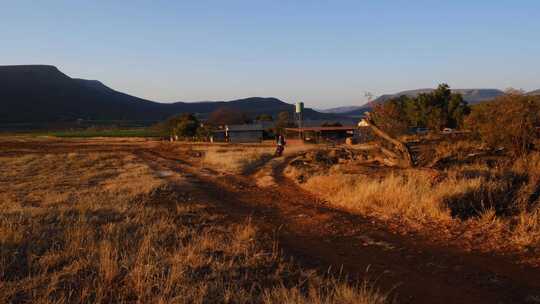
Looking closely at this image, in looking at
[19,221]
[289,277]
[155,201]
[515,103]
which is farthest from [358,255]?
[515,103]

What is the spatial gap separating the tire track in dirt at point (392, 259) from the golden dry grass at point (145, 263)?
0.58 m

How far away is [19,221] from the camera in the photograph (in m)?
7.54

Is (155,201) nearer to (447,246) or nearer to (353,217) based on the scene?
(353,217)

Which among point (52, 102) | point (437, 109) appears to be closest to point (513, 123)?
point (437, 109)

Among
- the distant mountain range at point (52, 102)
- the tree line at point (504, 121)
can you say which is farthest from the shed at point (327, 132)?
the distant mountain range at point (52, 102)

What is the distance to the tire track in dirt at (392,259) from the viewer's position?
15.9ft

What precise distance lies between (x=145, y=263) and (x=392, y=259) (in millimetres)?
3760

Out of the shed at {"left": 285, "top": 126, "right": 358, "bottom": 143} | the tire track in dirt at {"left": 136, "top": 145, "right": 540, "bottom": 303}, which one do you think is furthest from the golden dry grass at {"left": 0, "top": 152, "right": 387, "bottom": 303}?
the shed at {"left": 285, "top": 126, "right": 358, "bottom": 143}

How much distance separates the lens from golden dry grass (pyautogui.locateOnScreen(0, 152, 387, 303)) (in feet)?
14.4

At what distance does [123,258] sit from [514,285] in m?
5.25

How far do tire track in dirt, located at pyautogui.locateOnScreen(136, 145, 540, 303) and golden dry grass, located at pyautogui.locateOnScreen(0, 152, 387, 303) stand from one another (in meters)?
0.58

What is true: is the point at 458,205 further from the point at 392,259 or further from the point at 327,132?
the point at 327,132

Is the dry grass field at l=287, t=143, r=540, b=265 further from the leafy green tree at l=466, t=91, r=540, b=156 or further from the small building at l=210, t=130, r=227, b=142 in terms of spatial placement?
the small building at l=210, t=130, r=227, b=142

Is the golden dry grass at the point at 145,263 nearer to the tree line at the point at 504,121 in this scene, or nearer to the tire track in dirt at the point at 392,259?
the tire track in dirt at the point at 392,259
